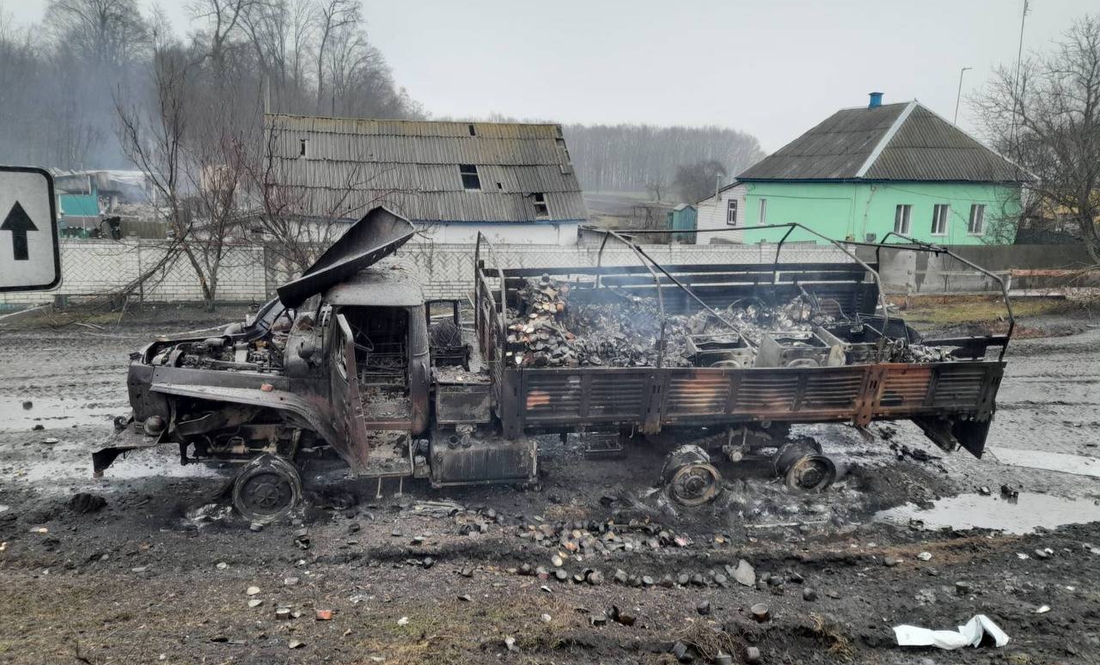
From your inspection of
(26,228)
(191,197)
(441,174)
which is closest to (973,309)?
(441,174)

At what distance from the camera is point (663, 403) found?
726 centimetres

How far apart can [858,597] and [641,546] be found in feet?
6.12

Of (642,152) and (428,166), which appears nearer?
(428,166)

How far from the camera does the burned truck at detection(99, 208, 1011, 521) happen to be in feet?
21.7

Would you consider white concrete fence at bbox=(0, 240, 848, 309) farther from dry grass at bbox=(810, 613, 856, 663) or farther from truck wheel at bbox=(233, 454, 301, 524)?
dry grass at bbox=(810, 613, 856, 663)

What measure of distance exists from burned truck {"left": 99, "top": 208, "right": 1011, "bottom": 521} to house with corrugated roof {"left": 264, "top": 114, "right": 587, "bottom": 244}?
41.0ft

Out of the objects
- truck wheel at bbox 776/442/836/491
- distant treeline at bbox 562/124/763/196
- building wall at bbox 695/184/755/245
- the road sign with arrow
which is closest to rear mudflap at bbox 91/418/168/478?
the road sign with arrow

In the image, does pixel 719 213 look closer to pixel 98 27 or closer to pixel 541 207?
pixel 541 207

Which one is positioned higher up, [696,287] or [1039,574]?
[696,287]

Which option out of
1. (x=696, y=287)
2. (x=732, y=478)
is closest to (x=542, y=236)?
(x=696, y=287)

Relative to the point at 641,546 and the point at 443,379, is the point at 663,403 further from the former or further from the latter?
the point at 443,379

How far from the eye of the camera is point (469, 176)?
2205cm

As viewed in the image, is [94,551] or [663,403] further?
[663,403]

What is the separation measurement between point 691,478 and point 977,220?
23.0m
